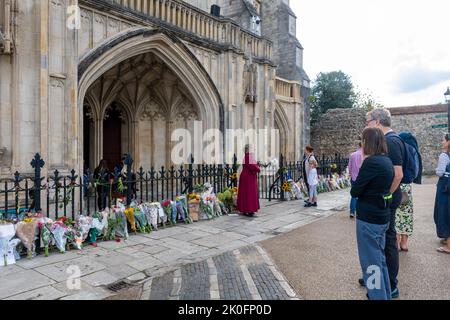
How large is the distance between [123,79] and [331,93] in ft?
78.2

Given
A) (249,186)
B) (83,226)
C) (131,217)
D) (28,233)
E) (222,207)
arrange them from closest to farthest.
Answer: (28,233) < (83,226) < (131,217) < (249,186) < (222,207)

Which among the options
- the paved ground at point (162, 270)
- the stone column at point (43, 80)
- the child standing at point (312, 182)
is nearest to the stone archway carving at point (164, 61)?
the stone column at point (43, 80)

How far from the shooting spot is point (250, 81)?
11.9m

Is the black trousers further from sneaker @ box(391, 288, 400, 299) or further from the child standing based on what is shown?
the child standing

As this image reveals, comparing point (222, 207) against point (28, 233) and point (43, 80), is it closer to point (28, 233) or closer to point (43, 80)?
point (28, 233)

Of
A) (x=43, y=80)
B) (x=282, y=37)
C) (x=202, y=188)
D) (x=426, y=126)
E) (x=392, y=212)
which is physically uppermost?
(x=282, y=37)

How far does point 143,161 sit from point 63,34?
6.21 meters

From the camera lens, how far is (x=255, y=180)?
770cm

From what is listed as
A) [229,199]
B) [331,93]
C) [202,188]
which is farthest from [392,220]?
[331,93]

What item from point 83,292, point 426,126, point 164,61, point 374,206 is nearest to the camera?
point 374,206

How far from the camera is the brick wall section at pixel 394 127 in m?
22.1
